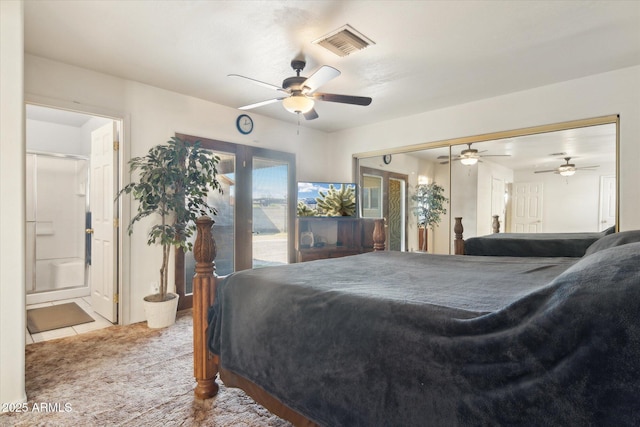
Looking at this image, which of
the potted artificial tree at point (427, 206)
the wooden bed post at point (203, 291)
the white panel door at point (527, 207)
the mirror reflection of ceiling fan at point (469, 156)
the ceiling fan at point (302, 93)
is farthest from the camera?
the potted artificial tree at point (427, 206)

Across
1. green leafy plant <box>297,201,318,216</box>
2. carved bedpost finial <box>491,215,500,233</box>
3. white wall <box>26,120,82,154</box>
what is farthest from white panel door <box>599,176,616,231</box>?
white wall <box>26,120,82,154</box>

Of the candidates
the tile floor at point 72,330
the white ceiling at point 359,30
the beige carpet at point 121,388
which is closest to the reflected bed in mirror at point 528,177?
the white ceiling at point 359,30

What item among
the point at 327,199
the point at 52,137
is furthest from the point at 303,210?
the point at 52,137

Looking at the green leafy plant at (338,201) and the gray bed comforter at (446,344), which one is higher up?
the green leafy plant at (338,201)

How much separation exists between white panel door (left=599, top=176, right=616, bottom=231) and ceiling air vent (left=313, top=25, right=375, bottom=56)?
2.80 metres

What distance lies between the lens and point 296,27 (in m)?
2.48

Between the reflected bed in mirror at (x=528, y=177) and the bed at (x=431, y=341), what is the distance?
2125 millimetres

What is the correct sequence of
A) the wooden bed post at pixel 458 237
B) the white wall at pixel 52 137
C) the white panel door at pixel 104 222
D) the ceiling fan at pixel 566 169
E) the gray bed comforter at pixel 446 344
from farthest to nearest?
the white wall at pixel 52 137, the wooden bed post at pixel 458 237, the ceiling fan at pixel 566 169, the white panel door at pixel 104 222, the gray bed comforter at pixel 446 344

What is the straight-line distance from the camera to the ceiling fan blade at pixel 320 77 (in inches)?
96.8

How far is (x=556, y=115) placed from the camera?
351 centimetres

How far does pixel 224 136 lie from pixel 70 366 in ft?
9.56

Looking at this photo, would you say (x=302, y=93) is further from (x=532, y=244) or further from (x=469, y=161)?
(x=532, y=244)
